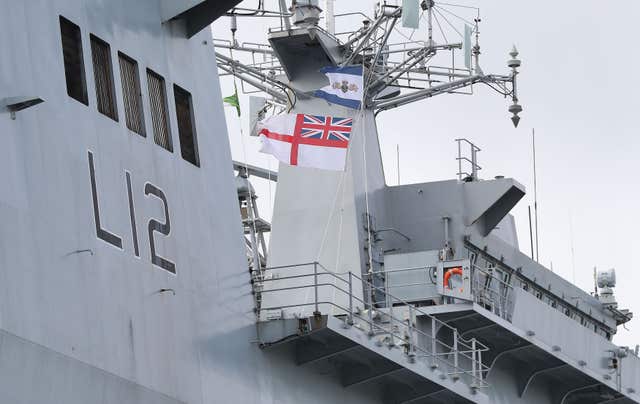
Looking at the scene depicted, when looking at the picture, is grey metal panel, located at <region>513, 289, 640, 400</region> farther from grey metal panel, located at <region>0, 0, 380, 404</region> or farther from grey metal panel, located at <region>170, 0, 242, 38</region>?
grey metal panel, located at <region>170, 0, 242, 38</region>

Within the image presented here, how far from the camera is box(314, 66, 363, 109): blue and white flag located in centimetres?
2338

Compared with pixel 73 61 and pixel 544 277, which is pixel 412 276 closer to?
pixel 544 277

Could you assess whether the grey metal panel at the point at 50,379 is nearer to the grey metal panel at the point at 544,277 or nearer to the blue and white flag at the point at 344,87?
the blue and white flag at the point at 344,87

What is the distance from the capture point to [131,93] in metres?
17.1

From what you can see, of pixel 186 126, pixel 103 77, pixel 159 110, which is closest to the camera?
pixel 103 77

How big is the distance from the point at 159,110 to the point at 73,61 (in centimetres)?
222

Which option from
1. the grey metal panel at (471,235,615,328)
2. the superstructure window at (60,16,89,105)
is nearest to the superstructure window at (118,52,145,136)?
the superstructure window at (60,16,89,105)

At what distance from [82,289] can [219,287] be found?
3.76 metres

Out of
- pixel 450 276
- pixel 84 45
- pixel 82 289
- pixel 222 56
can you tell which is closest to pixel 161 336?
pixel 82 289

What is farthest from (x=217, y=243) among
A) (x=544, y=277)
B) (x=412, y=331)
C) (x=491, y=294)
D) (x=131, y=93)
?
(x=544, y=277)

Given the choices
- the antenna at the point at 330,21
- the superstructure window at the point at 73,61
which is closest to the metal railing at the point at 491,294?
the antenna at the point at 330,21

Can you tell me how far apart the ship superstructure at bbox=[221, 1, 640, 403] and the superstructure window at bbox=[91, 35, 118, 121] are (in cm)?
437

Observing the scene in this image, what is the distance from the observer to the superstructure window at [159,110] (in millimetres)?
17609

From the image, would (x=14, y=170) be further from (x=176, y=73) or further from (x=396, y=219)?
(x=396, y=219)
